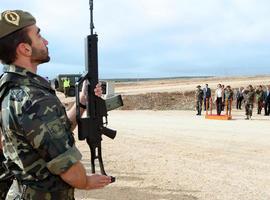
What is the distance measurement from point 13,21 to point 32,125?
561mm

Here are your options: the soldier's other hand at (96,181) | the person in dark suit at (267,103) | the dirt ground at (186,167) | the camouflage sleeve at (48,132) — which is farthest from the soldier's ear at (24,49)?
the person in dark suit at (267,103)

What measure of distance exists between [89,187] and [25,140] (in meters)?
0.42

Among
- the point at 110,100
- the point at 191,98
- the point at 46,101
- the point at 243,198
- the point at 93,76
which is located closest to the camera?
the point at 46,101

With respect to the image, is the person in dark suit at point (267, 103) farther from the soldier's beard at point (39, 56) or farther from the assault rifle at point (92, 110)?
the soldier's beard at point (39, 56)

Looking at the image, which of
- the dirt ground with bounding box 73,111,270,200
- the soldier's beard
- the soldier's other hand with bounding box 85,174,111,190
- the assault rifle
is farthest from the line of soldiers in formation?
the soldier's beard

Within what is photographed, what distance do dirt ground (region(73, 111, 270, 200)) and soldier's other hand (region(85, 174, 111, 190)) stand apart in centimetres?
511

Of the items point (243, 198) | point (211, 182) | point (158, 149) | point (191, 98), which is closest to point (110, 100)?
point (243, 198)

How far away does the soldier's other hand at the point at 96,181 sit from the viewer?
9.27 feet

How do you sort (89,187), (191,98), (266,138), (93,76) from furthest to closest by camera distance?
(191,98) → (266,138) → (93,76) → (89,187)

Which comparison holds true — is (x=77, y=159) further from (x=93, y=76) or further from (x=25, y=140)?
(x=93, y=76)

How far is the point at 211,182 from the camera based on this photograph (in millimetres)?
9031

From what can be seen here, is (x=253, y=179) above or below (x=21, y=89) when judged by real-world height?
below

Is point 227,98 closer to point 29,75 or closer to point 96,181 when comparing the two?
point 96,181

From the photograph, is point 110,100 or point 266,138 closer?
point 110,100
